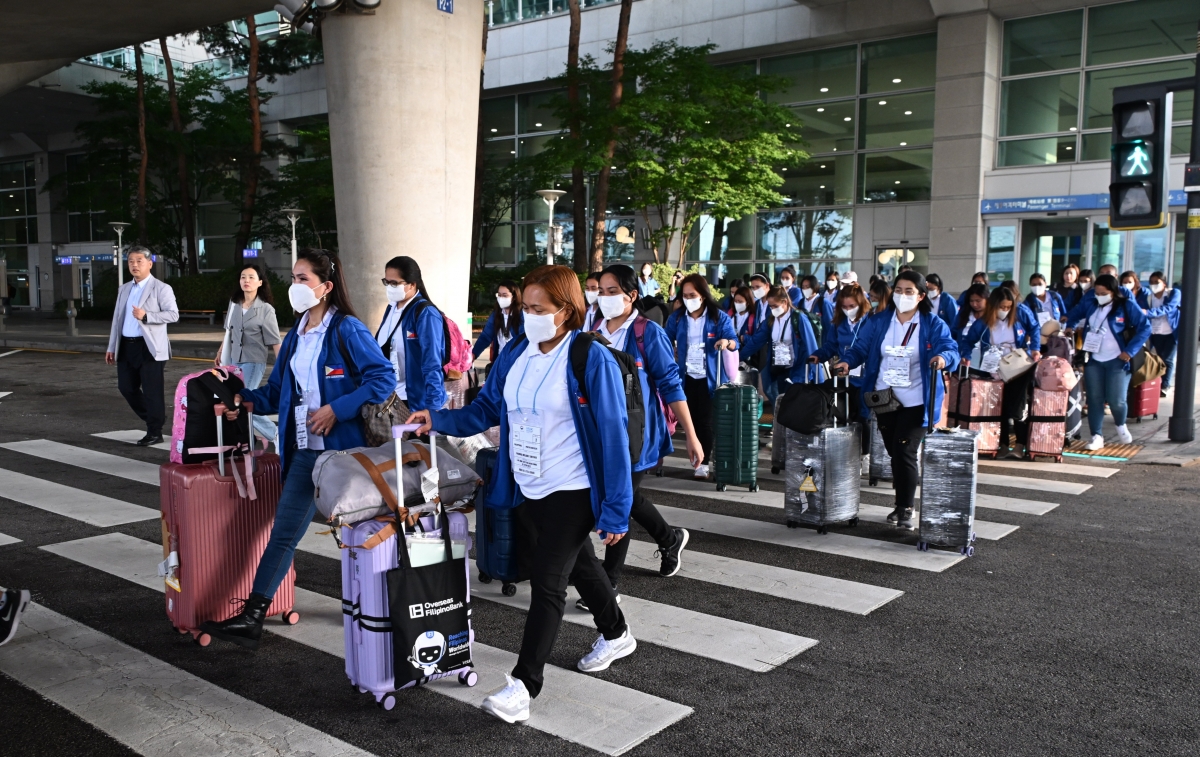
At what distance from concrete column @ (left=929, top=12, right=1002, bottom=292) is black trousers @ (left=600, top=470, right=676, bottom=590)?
22.9 meters

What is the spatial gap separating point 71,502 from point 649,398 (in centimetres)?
549

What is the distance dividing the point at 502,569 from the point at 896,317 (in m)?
4.18

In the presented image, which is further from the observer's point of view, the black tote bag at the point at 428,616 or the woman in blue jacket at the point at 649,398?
the woman in blue jacket at the point at 649,398

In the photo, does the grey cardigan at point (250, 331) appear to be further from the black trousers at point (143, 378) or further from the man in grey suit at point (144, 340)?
the black trousers at point (143, 378)

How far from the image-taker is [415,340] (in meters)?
6.68

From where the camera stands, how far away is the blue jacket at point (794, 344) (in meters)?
10.6

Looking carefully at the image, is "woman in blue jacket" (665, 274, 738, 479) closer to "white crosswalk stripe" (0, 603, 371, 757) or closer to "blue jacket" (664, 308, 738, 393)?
"blue jacket" (664, 308, 738, 393)

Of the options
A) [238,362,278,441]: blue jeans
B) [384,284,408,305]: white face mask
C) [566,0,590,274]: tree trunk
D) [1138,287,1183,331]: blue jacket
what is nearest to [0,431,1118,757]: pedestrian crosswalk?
[238,362,278,441]: blue jeans

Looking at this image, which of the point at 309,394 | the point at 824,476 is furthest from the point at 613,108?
the point at 309,394

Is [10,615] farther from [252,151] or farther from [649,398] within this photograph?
[252,151]

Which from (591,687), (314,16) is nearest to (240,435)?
(591,687)

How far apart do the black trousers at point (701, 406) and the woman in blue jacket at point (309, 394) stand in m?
4.71

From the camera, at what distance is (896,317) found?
736 cm

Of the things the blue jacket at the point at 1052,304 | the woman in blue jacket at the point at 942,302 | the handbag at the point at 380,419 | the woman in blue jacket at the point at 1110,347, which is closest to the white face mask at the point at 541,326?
the handbag at the point at 380,419
